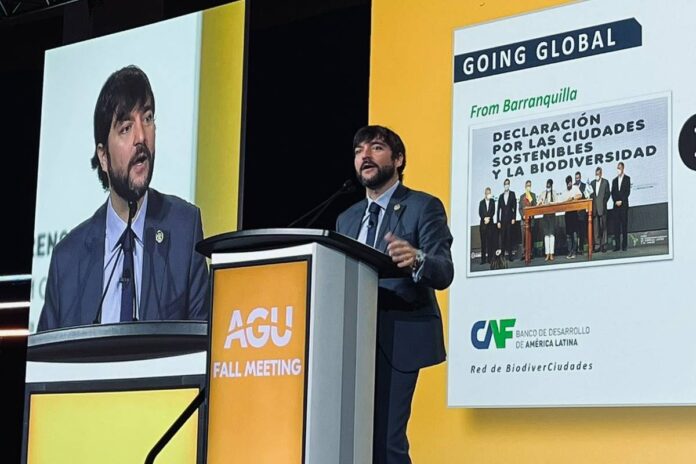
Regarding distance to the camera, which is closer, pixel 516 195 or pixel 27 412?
pixel 516 195

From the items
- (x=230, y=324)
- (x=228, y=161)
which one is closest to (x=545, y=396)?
(x=230, y=324)

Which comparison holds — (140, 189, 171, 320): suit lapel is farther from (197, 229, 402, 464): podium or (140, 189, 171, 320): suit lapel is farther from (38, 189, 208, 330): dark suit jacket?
(197, 229, 402, 464): podium

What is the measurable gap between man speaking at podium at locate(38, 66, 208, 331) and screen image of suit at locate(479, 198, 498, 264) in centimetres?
146

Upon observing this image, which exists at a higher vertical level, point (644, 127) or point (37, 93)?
point (37, 93)

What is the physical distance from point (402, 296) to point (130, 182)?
2.36m

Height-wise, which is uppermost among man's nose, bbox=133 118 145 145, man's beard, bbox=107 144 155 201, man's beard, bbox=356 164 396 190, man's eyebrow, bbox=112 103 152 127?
man's eyebrow, bbox=112 103 152 127

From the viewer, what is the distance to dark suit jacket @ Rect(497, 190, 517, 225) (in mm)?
4223

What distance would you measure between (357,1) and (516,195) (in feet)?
6.44

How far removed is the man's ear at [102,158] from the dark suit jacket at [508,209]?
2.21 m

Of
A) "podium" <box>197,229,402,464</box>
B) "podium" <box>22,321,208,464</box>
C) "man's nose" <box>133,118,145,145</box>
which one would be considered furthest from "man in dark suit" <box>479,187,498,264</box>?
"man's nose" <box>133,118,145,145</box>

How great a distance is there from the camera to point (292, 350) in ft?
9.59

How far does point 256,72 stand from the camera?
6.13m

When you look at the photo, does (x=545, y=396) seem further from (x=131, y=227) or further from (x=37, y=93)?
(x=37, y=93)

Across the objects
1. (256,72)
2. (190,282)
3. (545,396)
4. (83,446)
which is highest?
(256,72)
